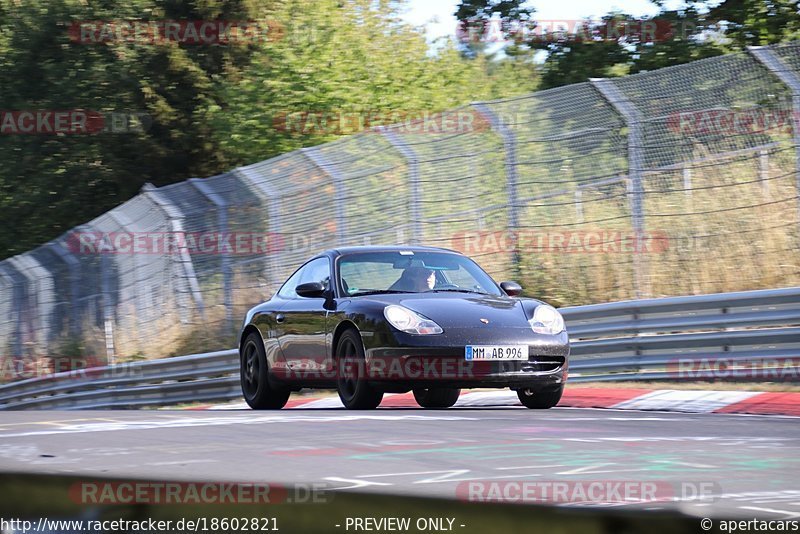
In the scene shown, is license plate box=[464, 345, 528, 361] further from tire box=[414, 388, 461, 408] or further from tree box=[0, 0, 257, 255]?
tree box=[0, 0, 257, 255]

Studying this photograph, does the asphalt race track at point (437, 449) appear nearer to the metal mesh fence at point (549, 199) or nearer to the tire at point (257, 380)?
the tire at point (257, 380)

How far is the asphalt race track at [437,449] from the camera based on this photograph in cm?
565

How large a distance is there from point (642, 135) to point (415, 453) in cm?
795

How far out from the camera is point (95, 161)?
3750 centimetres

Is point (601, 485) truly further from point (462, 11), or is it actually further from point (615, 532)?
point (462, 11)

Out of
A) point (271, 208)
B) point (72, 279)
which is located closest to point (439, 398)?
point (271, 208)

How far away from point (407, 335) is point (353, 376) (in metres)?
0.70

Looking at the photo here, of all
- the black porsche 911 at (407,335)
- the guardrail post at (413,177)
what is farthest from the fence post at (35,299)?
the black porsche 911 at (407,335)

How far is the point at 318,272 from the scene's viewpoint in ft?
38.4

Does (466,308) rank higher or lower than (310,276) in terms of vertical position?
lower

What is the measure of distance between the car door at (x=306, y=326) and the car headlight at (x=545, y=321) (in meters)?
1.71

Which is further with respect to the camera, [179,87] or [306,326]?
[179,87]

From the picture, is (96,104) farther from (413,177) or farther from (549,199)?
(549,199)

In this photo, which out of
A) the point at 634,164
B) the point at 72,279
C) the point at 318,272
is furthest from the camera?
the point at 72,279
